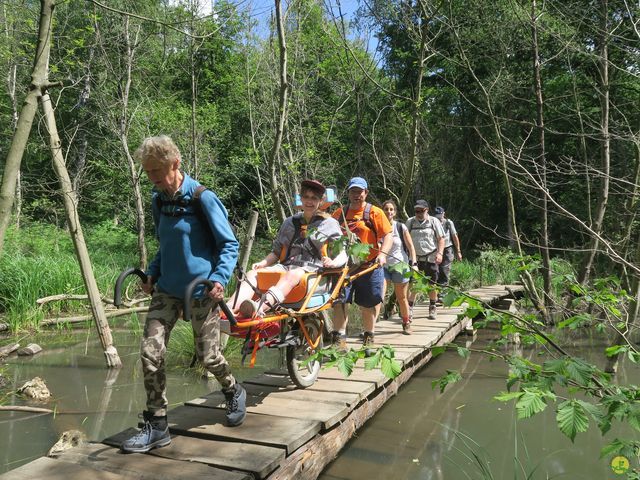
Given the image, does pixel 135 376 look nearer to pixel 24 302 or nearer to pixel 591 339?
pixel 24 302

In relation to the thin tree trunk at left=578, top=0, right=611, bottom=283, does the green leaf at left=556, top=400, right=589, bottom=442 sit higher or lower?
lower

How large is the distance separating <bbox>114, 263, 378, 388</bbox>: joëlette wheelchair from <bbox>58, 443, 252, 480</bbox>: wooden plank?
0.87 metres

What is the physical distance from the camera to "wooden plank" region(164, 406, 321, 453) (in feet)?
10.7

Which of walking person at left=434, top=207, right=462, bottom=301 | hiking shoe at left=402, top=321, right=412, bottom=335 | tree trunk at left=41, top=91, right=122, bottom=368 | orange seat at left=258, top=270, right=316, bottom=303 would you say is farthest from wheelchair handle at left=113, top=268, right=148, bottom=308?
walking person at left=434, top=207, right=462, bottom=301

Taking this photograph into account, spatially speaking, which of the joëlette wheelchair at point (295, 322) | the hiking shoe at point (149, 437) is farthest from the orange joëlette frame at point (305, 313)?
the hiking shoe at point (149, 437)

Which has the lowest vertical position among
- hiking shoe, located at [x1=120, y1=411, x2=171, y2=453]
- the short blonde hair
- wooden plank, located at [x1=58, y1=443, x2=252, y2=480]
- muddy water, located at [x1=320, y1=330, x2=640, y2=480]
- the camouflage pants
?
muddy water, located at [x1=320, y1=330, x2=640, y2=480]

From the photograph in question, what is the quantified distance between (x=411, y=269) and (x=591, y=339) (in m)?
7.86

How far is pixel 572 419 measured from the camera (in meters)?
1.83

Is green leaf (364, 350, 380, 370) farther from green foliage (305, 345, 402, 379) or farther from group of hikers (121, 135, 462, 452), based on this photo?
group of hikers (121, 135, 462, 452)

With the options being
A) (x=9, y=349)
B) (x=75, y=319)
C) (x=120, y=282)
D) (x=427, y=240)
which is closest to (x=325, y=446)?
(x=120, y=282)

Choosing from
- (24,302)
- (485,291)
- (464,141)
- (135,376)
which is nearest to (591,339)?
(485,291)

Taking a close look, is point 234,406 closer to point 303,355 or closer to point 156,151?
point 303,355

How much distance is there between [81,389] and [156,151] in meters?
4.13

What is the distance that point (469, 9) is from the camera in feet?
41.2
